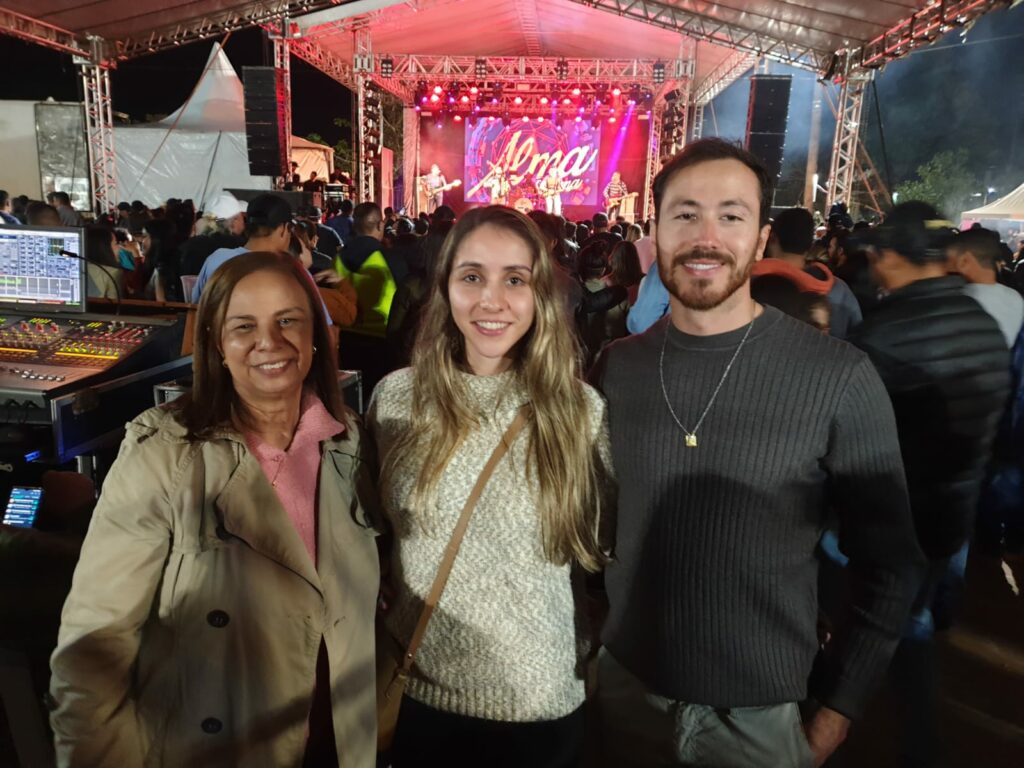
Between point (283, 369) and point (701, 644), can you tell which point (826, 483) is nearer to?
point (701, 644)

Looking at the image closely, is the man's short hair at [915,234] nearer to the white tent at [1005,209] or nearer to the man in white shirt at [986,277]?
the man in white shirt at [986,277]

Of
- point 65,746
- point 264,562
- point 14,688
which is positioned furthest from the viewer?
point 14,688

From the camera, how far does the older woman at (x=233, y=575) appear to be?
130cm

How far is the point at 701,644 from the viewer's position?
1470mm

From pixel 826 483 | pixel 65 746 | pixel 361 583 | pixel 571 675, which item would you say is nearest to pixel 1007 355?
pixel 826 483

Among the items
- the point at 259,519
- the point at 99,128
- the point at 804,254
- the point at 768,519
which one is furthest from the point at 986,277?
the point at 99,128

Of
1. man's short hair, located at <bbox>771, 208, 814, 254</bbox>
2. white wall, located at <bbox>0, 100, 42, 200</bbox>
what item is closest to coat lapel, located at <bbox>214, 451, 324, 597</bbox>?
man's short hair, located at <bbox>771, 208, 814, 254</bbox>

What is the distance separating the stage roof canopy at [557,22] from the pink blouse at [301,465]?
900 cm

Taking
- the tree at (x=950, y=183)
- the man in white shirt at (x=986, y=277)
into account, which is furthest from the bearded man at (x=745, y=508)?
the tree at (x=950, y=183)

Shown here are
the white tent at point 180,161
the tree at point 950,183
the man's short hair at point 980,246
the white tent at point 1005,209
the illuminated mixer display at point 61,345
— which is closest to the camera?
the illuminated mixer display at point 61,345

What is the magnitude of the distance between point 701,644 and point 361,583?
2.48ft

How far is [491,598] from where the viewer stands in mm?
1516

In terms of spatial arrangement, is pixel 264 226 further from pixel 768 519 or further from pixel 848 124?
pixel 848 124

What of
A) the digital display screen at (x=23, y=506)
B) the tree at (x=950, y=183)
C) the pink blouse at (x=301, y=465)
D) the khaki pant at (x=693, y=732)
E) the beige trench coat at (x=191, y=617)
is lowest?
the khaki pant at (x=693, y=732)
